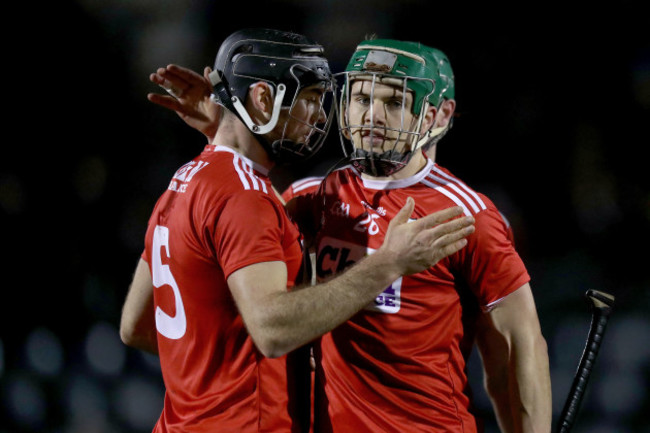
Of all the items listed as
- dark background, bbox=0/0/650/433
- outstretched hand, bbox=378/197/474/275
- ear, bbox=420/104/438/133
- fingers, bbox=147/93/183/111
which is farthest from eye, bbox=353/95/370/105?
dark background, bbox=0/0/650/433

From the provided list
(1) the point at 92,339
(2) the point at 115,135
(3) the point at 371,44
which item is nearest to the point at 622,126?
(3) the point at 371,44

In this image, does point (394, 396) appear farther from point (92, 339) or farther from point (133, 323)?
point (92, 339)

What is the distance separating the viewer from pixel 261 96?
1626 millimetres

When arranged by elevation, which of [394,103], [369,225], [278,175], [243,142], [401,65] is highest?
[401,65]

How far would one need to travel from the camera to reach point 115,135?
343 cm

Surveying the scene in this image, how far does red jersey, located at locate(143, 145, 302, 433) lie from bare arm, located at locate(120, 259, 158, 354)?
0.27 metres

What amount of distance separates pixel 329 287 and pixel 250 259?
0.18 m

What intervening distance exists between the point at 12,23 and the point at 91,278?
152cm

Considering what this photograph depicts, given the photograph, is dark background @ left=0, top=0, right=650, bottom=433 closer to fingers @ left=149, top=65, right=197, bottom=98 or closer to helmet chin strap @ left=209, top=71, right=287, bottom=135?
fingers @ left=149, top=65, right=197, bottom=98

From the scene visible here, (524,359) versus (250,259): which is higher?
(250,259)

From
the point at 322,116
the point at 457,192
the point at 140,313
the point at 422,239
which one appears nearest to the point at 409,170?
the point at 457,192

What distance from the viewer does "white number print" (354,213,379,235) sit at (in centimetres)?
167

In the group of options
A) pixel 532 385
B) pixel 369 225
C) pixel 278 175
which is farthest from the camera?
pixel 278 175

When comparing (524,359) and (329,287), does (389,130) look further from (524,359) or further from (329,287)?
(524,359)
